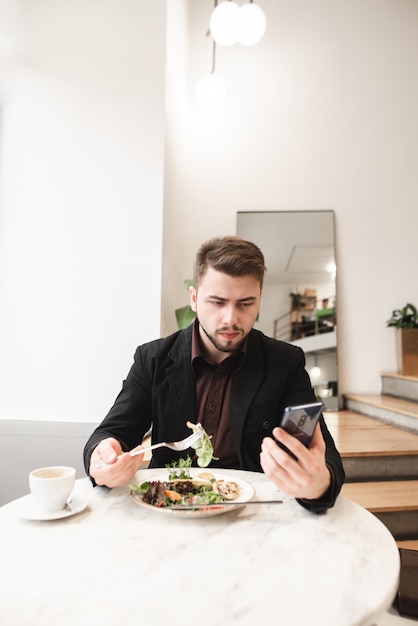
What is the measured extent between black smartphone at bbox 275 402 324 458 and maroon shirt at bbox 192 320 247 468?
566mm

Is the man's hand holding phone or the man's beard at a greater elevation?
the man's beard

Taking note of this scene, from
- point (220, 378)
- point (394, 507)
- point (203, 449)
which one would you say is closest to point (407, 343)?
point (394, 507)

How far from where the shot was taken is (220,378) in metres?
1.42

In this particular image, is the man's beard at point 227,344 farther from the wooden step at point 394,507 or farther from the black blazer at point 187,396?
the wooden step at point 394,507

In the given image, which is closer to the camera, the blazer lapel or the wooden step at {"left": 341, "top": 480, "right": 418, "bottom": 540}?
the blazer lapel

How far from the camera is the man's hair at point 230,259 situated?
1.31 m

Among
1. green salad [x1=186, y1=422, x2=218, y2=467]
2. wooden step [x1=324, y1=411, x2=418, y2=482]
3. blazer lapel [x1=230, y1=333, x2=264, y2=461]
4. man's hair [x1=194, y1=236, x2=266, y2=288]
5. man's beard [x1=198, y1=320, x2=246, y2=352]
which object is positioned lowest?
wooden step [x1=324, y1=411, x2=418, y2=482]

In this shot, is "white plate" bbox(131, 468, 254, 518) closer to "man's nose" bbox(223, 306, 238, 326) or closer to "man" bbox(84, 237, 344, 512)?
"man" bbox(84, 237, 344, 512)

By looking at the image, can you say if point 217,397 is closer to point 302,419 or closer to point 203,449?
point 203,449

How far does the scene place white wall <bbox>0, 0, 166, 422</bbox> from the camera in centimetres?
252

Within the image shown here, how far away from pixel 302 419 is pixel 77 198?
224 centimetres

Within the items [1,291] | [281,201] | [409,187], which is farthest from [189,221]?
[409,187]

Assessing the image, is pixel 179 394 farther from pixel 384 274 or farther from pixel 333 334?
pixel 384 274

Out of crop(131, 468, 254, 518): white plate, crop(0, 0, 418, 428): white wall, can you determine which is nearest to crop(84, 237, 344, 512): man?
crop(131, 468, 254, 518): white plate
